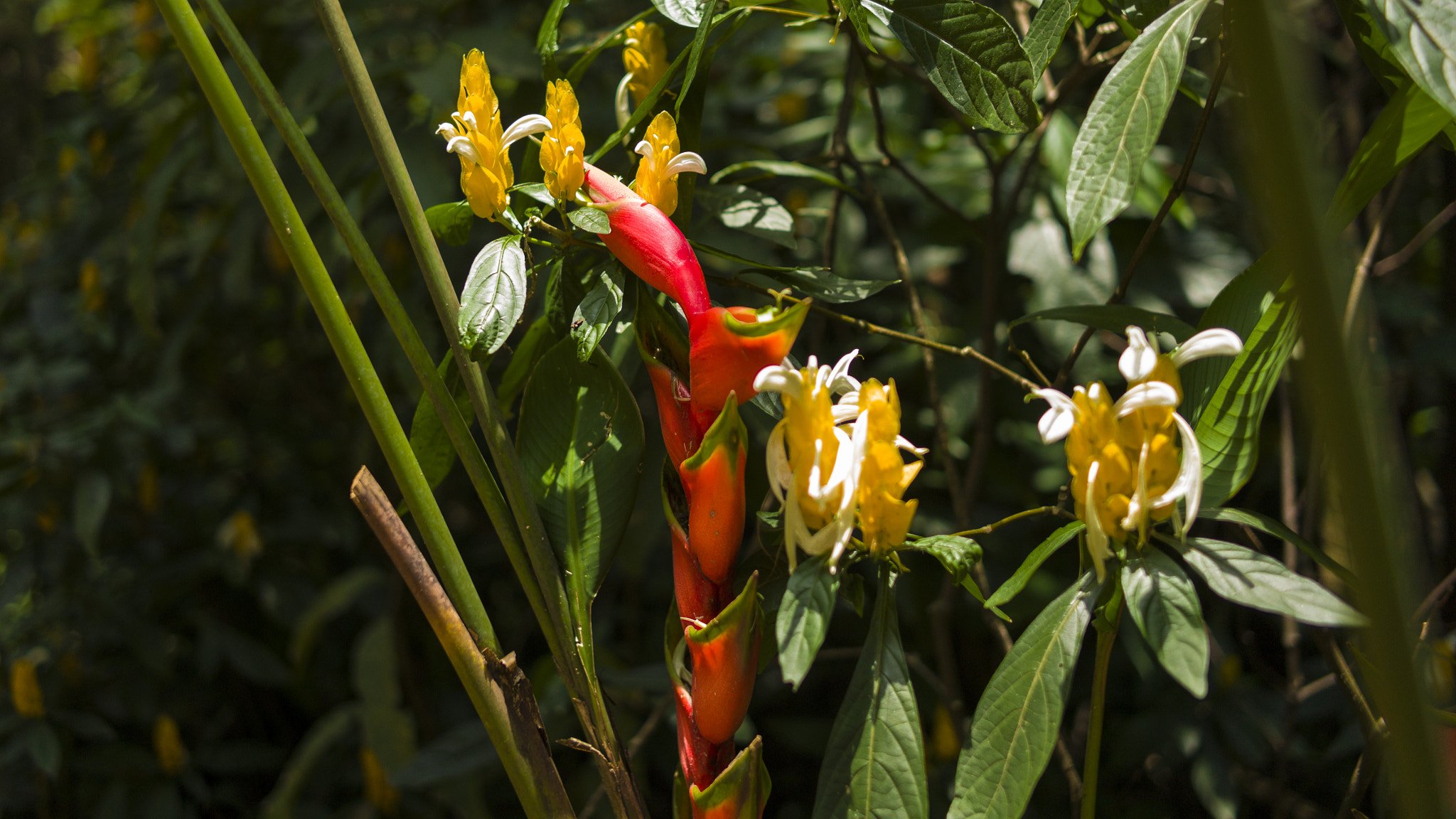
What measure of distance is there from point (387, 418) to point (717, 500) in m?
0.12

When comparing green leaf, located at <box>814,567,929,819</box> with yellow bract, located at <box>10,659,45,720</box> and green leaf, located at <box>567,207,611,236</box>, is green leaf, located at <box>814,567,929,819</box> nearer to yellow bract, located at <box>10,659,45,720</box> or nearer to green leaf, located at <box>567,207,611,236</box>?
green leaf, located at <box>567,207,611,236</box>

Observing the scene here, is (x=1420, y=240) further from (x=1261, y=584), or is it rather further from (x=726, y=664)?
(x=726, y=664)

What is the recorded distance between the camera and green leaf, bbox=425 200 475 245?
36 cm

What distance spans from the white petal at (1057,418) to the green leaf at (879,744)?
7 centimetres

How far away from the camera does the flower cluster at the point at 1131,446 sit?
0.84ft

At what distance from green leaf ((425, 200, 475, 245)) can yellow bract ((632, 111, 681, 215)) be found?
3.0 inches

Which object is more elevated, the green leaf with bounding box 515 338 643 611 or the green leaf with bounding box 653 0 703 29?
the green leaf with bounding box 653 0 703 29

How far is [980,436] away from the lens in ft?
1.91

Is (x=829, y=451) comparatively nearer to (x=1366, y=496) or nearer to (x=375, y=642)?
(x=1366, y=496)

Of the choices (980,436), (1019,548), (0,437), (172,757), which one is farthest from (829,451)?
(0,437)

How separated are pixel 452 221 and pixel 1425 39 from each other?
1.12 ft

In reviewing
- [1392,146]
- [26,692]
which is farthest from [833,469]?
[26,692]

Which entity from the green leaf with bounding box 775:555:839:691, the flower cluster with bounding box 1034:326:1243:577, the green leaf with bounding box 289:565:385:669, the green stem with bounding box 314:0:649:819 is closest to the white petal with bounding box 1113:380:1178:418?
the flower cluster with bounding box 1034:326:1243:577

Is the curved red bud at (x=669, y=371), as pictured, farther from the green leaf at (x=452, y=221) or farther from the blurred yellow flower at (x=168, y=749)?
the blurred yellow flower at (x=168, y=749)
